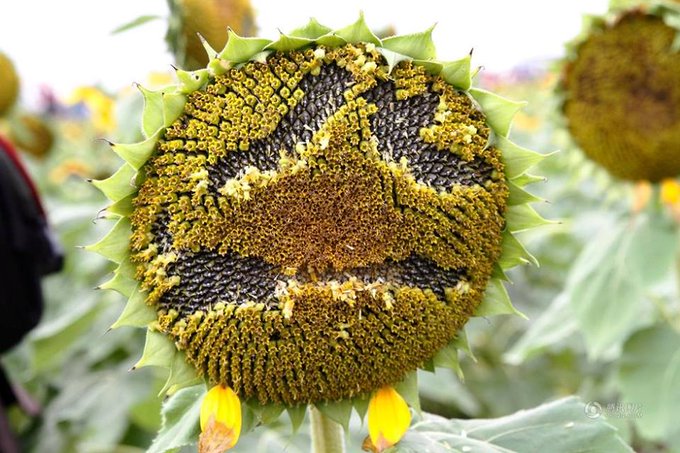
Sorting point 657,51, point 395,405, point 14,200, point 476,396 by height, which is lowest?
point 476,396

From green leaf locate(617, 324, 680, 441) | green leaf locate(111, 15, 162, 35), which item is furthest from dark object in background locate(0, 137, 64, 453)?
green leaf locate(617, 324, 680, 441)

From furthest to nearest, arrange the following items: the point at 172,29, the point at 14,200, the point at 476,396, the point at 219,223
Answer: the point at 476,396
the point at 14,200
the point at 172,29
the point at 219,223

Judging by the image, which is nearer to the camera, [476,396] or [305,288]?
[305,288]

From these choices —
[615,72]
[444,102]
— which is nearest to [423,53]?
[444,102]

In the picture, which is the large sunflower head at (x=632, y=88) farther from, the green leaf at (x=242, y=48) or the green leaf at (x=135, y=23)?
the green leaf at (x=242, y=48)

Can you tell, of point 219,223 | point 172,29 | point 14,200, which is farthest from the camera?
point 14,200

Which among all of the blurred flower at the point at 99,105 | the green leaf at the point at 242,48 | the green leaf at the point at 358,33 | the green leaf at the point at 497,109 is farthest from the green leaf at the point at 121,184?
the blurred flower at the point at 99,105

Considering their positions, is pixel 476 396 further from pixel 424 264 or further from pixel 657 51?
pixel 424 264
